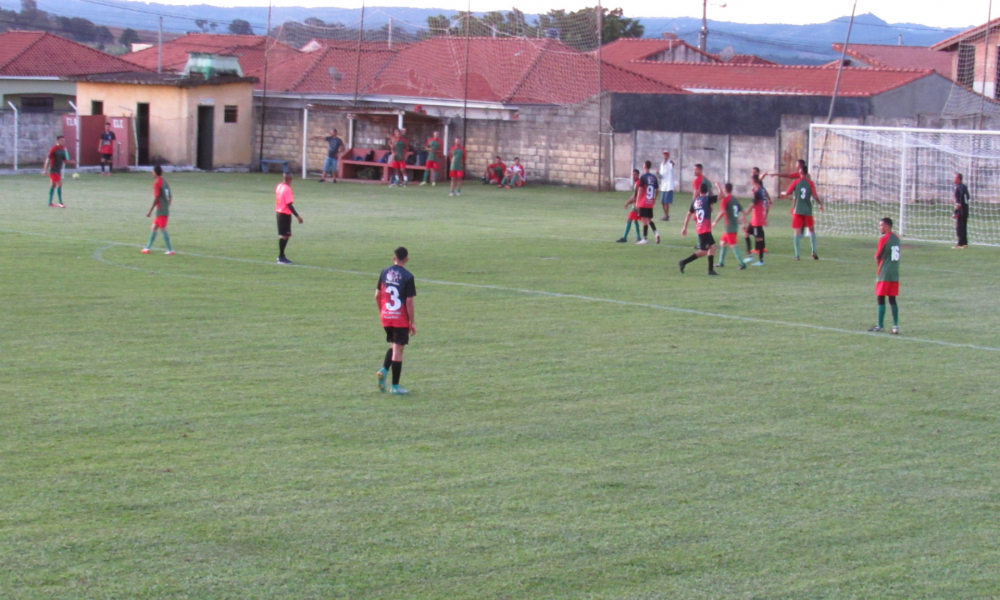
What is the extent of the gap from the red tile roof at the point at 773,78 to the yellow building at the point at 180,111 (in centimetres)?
1922

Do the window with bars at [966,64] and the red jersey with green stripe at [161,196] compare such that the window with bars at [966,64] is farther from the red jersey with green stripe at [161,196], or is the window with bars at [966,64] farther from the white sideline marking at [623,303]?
the red jersey with green stripe at [161,196]

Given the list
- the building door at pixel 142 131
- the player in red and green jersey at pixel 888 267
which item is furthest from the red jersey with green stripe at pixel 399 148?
the player in red and green jersey at pixel 888 267

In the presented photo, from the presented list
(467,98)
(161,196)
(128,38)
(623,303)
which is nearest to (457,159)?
→ (467,98)

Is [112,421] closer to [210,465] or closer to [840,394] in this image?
[210,465]

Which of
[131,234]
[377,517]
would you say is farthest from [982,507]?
[131,234]

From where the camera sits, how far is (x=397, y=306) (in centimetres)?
1013

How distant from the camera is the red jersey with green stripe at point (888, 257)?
530 inches

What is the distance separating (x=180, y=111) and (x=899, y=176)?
27.0m

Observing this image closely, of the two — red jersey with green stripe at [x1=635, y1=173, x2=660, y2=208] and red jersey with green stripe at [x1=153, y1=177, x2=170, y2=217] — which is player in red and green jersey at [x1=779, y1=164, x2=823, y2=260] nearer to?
red jersey with green stripe at [x1=635, y1=173, x2=660, y2=208]

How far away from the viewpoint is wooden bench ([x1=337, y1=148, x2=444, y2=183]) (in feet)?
135

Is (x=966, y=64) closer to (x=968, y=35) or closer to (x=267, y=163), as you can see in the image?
(x=968, y=35)

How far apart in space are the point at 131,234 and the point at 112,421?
1418 centimetres

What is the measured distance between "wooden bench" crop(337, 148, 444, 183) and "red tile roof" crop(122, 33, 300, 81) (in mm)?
7658

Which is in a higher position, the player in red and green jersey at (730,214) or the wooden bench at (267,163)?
the wooden bench at (267,163)
